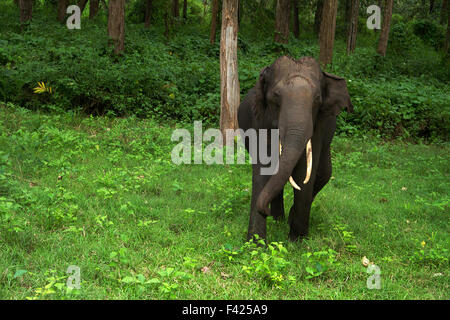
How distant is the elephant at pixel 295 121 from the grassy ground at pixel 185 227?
42 centimetres

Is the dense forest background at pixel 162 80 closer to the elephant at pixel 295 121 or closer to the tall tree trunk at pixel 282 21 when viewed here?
the tall tree trunk at pixel 282 21

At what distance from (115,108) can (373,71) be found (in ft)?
36.5

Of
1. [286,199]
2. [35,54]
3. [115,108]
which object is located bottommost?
[286,199]

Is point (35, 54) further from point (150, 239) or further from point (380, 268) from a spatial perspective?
point (380, 268)

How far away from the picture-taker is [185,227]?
5.30m

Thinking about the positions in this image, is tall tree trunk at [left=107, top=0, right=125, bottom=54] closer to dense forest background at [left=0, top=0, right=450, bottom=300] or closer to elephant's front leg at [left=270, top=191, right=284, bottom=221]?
dense forest background at [left=0, top=0, right=450, bottom=300]

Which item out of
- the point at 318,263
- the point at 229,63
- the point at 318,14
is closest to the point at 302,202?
the point at 318,263

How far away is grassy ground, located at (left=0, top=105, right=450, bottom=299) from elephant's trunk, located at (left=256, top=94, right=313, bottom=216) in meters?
0.61

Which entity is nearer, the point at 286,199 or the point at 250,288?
the point at 250,288

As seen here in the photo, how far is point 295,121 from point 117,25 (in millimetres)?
11849

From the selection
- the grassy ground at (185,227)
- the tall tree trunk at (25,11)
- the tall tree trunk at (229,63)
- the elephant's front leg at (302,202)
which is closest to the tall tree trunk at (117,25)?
the tall tree trunk at (25,11)

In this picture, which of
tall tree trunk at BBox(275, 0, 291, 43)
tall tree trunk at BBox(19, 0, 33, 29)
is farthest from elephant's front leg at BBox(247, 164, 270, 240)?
tall tree trunk at BBox(19, 0, 33, 29)
